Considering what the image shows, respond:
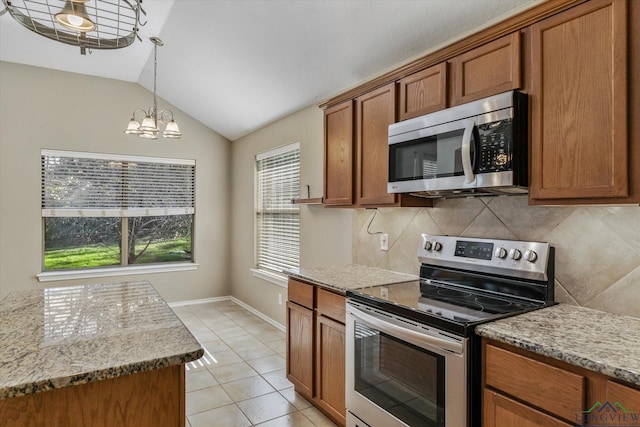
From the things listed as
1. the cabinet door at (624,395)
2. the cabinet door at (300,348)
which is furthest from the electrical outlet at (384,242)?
the cabinet door at (624,395)

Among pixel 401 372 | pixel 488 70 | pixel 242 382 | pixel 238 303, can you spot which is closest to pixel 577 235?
pixel 488 70

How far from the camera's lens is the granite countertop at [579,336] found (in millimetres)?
1128

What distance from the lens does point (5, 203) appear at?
4.24m

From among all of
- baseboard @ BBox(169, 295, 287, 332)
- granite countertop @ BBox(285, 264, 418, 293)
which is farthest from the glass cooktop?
baseboard @ BBox(169, 295, 287, 332)

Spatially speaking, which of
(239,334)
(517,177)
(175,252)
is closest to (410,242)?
(517,177)

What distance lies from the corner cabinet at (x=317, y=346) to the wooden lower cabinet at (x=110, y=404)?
3.83 feet

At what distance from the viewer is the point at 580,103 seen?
59.2 inches

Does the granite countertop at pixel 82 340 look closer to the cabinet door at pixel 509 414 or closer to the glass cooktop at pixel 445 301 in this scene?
the glass cooktop at pixel 445 301

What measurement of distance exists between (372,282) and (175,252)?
3874mm

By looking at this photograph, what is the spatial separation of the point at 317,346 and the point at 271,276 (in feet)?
6.76

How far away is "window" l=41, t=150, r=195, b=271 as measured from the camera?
460 cm

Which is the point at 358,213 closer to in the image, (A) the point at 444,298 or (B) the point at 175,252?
(A) the point at 444,298

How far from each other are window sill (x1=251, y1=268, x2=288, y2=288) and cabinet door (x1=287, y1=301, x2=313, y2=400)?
1.39 metres

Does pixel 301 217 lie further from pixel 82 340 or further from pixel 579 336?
pixel 579 336
